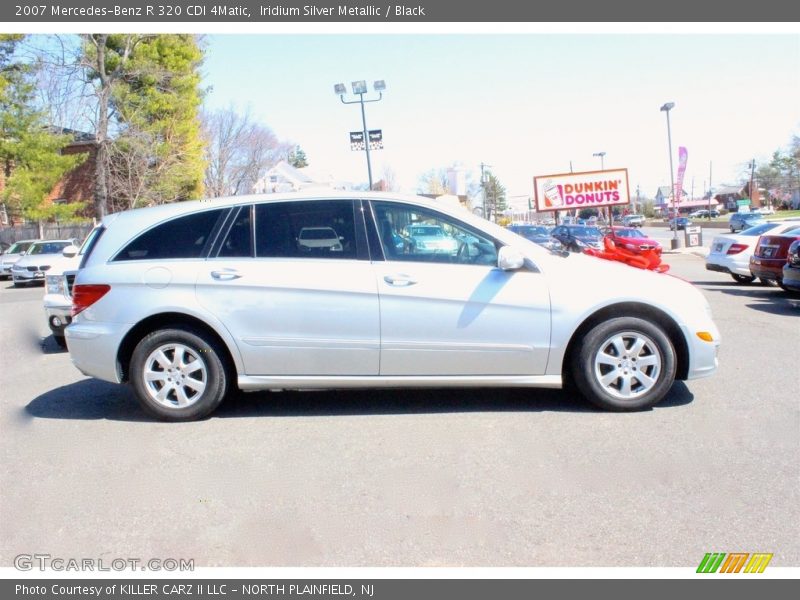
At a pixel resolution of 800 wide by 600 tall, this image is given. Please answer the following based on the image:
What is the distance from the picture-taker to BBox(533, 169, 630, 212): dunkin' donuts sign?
26906 mm

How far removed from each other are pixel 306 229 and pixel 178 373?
58.5 inches

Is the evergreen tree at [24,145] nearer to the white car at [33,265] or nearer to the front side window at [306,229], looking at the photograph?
the white car at [33,265]

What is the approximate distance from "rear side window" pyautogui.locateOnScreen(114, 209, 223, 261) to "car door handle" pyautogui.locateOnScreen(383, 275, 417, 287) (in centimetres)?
146

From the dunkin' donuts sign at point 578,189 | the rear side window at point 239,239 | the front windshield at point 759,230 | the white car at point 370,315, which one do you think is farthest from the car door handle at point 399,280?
the dunkin' donuts sign at point 578,189

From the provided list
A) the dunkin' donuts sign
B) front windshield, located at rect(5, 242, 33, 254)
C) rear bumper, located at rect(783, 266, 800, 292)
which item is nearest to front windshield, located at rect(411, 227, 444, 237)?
rear bumper, located at rect(783, 266, 800, 292)

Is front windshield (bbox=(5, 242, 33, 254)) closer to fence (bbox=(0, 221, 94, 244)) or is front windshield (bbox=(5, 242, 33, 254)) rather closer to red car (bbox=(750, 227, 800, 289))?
fence (bbox=(0, 221, 94, 244))

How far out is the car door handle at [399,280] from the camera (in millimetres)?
5531

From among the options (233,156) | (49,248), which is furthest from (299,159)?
(49,248)

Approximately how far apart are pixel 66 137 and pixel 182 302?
Answer: 94.3ft

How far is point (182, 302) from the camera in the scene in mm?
5609

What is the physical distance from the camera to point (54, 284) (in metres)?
8.90

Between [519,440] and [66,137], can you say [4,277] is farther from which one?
[519,440]

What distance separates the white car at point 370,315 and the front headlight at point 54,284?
333 cm

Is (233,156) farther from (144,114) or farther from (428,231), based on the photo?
(428,231)
